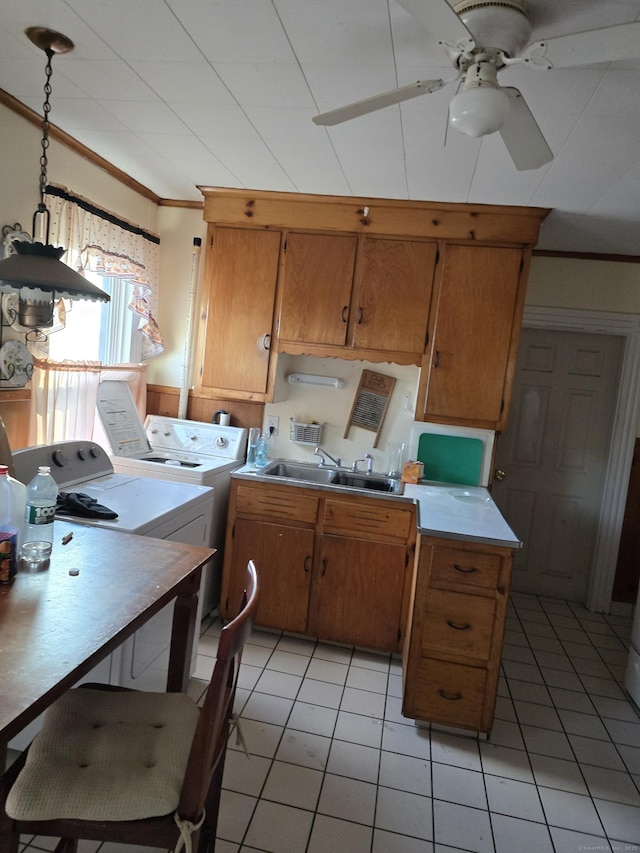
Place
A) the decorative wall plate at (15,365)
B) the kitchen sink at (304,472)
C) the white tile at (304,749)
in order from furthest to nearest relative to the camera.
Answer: the kitchen sink at (304,472), the decorative wall plate at (15,365), the white tile at (304,749)

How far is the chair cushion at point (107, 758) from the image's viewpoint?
1.04m

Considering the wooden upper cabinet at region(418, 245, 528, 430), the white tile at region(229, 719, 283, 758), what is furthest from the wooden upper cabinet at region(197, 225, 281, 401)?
the white tile at region(229, 719, 283, 758)

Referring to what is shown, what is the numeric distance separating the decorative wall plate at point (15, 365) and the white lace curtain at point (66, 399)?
8 cm

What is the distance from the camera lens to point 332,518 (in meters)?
2.80

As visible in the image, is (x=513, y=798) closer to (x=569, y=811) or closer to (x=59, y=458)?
(x=569, y=811)

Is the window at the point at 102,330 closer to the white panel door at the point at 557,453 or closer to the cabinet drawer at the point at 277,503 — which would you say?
the cabinet drawer at the point at 277,503

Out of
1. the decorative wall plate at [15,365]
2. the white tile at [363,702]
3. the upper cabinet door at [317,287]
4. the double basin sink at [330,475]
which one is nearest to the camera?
the decorative wall plate at [15,365]

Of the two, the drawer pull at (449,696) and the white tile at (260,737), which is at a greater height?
the drawer pull at (449,696)

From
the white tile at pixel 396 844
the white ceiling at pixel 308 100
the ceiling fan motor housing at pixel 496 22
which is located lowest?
the white tile at pixel 396 844

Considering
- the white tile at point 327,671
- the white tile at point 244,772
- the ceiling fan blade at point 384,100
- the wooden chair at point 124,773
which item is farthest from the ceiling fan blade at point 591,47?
the white tile at point 327,671

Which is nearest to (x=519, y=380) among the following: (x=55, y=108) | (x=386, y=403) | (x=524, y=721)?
(x=386, y=403)

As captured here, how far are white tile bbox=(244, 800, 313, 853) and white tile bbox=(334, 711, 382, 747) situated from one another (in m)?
0.43

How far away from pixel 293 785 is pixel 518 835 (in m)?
0.76

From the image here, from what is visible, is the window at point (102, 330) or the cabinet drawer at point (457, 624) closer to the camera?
the cabinet drawer at point (457, 624)
